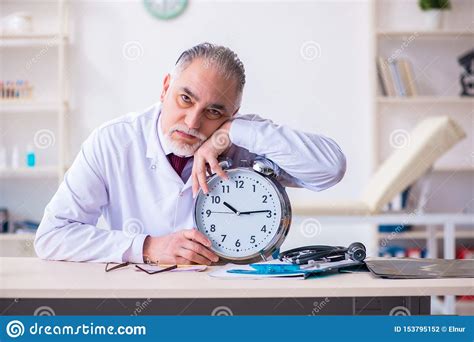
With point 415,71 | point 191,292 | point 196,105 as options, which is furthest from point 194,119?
point 415,71

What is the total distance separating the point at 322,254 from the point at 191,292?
0.34 m

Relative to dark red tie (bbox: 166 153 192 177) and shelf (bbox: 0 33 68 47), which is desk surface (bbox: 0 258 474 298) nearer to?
dark red tie (bbox: 166 153 192 177)

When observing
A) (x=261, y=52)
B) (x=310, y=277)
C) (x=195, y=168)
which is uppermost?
(x=261, y=52)

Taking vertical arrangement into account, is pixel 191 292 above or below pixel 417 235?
above

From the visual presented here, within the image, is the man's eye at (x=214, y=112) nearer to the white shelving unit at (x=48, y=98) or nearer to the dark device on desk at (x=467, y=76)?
the white shelving unit at (x=48, y=98)

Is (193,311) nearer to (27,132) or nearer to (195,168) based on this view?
(195,168)

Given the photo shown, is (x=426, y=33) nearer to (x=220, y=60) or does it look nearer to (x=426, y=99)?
(x=426, y=99)

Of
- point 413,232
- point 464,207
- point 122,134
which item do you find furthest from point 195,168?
point 464,207

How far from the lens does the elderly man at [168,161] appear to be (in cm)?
139

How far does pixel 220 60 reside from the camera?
155cm

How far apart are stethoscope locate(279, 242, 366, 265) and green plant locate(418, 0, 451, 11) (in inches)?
119

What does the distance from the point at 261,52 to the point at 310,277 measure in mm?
3039

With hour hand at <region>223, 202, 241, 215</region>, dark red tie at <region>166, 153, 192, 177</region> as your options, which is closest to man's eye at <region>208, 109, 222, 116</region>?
dark red tie at <region>166, 153, 192, 177</region>

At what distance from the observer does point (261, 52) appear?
4086mm
